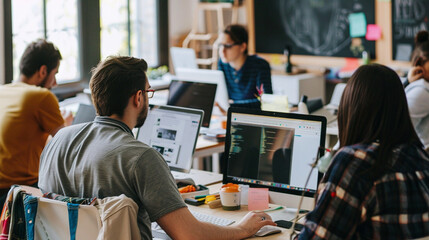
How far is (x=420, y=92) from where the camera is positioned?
3.30m

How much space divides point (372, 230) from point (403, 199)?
116 millimetres

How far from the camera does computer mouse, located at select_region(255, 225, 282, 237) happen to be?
2057 mm

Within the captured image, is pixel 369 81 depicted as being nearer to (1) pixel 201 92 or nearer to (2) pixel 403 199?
(2) pixel 403 199

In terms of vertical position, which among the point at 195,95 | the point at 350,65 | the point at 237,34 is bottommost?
the point at 195,95

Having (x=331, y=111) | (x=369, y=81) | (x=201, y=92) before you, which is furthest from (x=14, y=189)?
(x=331, y=111)

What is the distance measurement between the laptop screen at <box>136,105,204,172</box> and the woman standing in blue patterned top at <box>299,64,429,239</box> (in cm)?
115

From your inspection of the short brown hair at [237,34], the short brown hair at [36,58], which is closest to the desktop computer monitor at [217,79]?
the short brown hair at [237,34]

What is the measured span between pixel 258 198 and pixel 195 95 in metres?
1.37

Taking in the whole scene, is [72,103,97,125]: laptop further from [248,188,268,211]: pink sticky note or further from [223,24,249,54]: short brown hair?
[223,24,249,54]: short brown hair

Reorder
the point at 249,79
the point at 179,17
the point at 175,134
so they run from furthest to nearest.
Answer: the point at 179,17 → the point at 249,79 → the point at 175,134

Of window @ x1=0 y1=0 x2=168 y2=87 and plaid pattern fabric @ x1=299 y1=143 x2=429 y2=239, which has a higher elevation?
window @ x1=0 y1=0 x2=168 y2=87

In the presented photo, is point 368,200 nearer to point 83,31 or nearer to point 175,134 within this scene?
point 175,134

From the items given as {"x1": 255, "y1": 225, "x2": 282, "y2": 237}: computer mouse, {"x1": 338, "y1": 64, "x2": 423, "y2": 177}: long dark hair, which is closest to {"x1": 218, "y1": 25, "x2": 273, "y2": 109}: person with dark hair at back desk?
{"x1": 255, "y1": 225, "x2": 282, "y2": 237}: computer mouse

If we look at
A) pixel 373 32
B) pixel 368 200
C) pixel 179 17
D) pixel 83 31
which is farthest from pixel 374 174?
pixel 179 17
